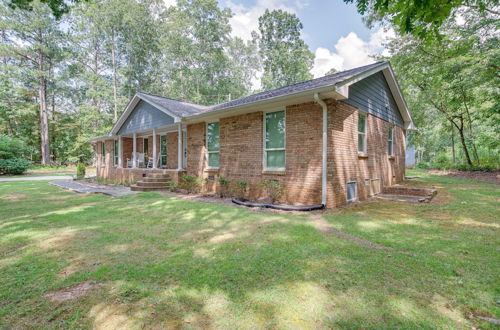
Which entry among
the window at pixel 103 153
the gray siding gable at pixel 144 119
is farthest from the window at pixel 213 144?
the window at pixel 103 153

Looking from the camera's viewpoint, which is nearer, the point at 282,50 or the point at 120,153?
the point at 120,153

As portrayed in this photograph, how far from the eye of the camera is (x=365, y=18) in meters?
16.9

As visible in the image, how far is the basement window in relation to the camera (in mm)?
7500

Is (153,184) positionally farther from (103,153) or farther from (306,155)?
(103,153)

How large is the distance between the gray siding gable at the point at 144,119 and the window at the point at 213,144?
2.59 meters

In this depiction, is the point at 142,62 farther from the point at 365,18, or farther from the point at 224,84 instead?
the point at 365,18

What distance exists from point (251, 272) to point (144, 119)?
510 inches

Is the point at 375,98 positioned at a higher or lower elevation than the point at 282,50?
lower

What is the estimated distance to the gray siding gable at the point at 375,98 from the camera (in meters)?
7.68

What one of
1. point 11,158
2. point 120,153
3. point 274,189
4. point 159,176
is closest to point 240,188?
point 274,189

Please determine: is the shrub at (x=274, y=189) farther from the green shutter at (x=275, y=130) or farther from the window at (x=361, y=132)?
the window at (x=361, y=132)

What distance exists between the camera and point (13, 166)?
2148 cm

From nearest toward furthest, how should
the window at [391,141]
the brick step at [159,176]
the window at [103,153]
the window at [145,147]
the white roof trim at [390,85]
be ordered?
the white roof trim at [390,85] → the window at [391,141] → the brick step at [159,176] → the window at [145,147] → the window at [103,153]

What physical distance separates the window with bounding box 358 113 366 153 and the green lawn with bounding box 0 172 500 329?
140 inches
